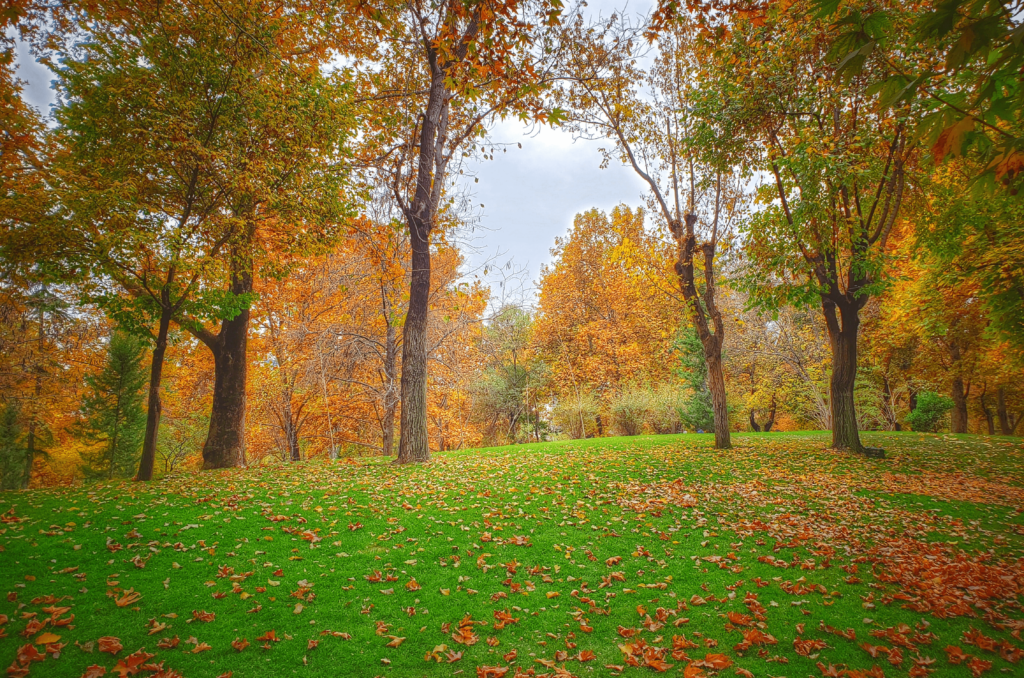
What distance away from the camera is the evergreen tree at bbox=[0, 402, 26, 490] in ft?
51.1

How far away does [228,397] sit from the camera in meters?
10.7

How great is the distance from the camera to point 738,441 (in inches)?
541

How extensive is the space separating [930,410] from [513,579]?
77.6 ft

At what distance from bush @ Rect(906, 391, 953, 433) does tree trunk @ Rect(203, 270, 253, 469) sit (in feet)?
86.7

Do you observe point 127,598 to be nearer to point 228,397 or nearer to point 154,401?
point 154,401

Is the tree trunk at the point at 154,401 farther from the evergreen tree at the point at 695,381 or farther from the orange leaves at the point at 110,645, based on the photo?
the evergreen tree at the point at 695,381

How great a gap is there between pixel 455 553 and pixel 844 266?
10.8 meters

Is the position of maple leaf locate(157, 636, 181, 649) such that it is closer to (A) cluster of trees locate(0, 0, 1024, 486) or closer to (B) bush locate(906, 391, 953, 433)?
(A) cluster of trees locate(0, 0, 1024, 486)

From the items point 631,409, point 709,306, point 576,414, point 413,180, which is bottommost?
point 576,414

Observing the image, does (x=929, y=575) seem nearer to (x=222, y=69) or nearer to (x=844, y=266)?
(x=844, y=266)

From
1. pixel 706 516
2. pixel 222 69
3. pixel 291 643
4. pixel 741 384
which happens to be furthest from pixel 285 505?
pixel 741 384

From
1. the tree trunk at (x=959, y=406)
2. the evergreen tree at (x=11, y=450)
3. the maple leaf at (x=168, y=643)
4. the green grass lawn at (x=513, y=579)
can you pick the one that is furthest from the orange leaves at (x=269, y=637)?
the tree trunk at (x=959, y=406)

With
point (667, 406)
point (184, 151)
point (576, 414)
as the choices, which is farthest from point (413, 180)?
point (667, 406)

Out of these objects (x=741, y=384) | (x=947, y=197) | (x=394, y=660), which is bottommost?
(x=394, y=660)
